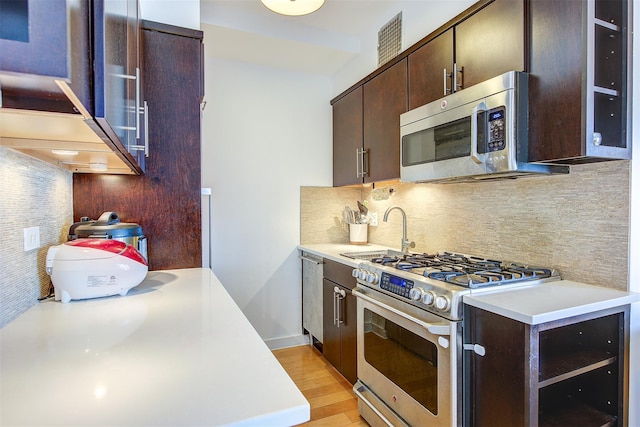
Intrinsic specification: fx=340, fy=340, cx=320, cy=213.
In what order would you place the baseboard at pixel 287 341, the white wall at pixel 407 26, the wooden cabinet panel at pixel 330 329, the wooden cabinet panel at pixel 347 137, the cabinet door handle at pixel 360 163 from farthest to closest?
1. the baseboard at pixel 287 341
2. the wooden cabinet panel at pixel 347 137
3. the cabinet door handle at pixel 360 163
4. the wooden cabinet panel at pixel 330 329
5. the white wall at pixel 407 26

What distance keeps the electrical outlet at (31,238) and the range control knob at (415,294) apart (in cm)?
152

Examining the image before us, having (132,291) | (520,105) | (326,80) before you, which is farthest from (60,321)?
(326,80)

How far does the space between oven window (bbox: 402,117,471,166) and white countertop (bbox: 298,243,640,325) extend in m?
0.70

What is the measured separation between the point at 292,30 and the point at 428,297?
2.23 meters

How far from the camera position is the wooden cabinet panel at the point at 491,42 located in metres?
1.50

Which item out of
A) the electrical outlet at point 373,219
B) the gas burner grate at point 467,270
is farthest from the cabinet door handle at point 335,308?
the electrical outlet at point 373,219

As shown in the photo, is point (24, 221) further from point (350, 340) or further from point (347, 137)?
point (347, 137)

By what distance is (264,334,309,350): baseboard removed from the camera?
10.1ft

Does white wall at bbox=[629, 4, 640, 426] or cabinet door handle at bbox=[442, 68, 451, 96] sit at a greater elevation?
cabinet door handle at bbox=[442, 68, 451, 96]

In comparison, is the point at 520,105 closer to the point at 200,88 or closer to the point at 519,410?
the point at 519,410

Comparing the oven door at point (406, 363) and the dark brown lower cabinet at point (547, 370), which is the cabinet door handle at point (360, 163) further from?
the dark brown lower cabinet at point (547, 370)

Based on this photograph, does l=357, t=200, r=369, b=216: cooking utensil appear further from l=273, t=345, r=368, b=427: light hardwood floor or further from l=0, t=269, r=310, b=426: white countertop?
l=0, t=269, r=310, b=426: white countertop

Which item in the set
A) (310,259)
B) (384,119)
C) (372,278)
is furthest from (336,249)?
(384,119)

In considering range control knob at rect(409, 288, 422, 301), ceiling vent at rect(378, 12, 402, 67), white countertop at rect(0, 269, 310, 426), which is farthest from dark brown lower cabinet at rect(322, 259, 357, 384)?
ceiling vent at rect(378, 12, 402, 67)
